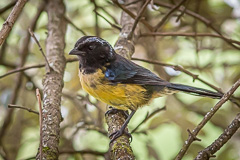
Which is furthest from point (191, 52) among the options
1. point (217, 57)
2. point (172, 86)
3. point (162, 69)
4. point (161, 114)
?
point (172, 86)

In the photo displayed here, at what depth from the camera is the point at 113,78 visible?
12.9 feet

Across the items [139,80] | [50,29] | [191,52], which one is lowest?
[139,80]

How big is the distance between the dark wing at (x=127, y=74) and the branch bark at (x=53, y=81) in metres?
0.49

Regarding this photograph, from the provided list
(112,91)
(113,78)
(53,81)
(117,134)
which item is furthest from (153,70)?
(117,134)

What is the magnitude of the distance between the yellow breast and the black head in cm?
13

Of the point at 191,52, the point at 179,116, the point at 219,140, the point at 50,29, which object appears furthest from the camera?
the point at 191,52

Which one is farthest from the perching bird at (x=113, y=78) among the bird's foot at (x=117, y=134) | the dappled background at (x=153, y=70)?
the bird's foot at (x=117, y=134)

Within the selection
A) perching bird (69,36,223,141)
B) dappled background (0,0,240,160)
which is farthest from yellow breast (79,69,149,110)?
dappled background (0,0,240,160)

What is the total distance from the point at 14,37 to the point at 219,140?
13.3ft

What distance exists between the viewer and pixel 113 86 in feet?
12.8

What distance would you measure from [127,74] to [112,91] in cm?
27

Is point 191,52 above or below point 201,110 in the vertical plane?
above

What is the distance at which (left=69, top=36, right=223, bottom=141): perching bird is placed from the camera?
383 centimetres

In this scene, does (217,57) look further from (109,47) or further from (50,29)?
(50,29)
